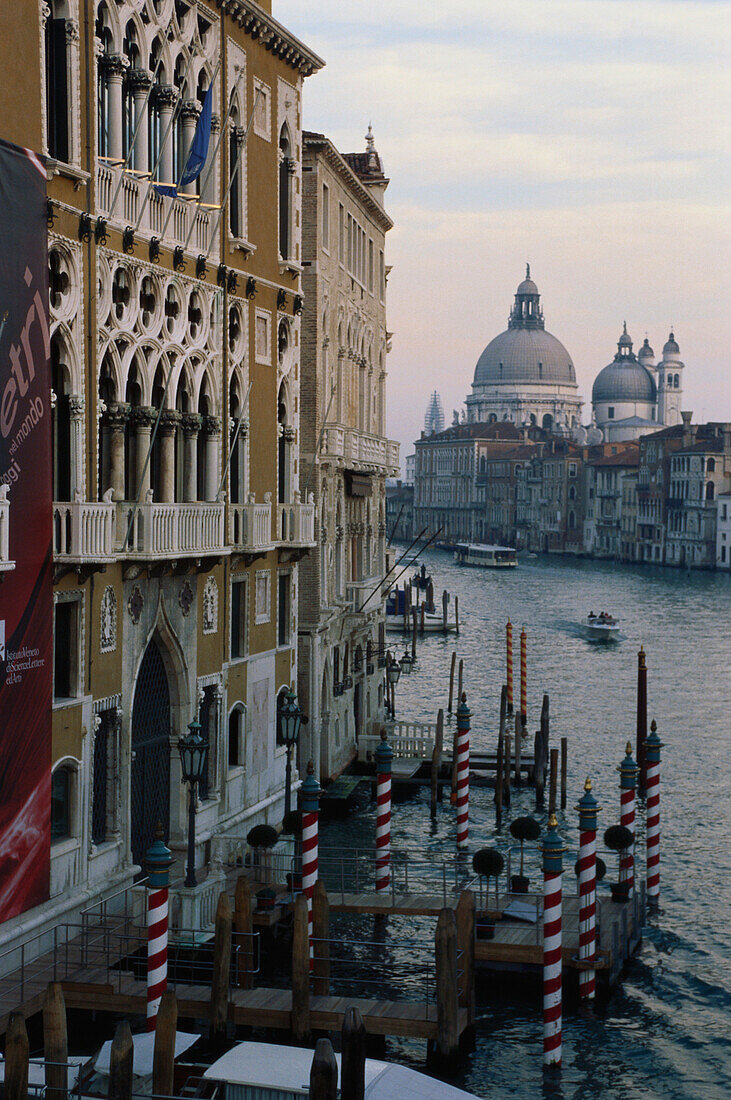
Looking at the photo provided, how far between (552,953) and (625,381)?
179 meters

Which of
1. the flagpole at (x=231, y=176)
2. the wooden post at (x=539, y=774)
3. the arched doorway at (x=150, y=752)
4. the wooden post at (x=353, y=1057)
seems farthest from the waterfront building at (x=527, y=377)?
the wooden post at (x=353, y=1057)

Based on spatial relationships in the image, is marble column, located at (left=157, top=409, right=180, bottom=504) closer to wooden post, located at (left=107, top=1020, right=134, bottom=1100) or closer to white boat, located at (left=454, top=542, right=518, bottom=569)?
wooden post, located at (left=107, top=1020, right=134, bottom=1100)

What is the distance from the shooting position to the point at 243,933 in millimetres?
14984

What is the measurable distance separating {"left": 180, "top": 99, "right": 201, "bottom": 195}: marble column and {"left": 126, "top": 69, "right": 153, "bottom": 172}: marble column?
126 centimetres

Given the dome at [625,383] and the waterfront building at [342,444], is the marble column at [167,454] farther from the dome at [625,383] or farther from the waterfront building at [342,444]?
the dome at [625,383]

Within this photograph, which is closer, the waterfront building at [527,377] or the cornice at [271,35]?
the cornice at [271,35]

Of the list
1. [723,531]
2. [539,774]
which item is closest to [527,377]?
[723,531]

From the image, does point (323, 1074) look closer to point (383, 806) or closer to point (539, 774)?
point (383, 806)

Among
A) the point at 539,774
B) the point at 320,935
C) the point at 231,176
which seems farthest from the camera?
the point at 539,774

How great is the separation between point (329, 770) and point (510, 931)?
926cm

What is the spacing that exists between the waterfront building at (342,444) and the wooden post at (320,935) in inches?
355

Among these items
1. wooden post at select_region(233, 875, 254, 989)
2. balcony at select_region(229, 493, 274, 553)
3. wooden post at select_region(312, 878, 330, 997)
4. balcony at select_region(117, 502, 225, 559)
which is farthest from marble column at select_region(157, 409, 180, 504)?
wooden post at select_region(312, 878, 330, 997)

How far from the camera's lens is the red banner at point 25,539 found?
1327 centimetres

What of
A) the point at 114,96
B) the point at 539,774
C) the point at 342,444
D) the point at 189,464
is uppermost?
the point at 114,96
